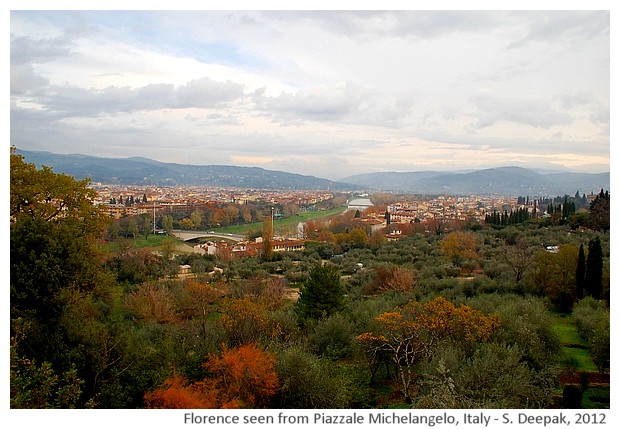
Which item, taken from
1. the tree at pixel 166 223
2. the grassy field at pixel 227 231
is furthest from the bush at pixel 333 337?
the tree at pixel 166 223

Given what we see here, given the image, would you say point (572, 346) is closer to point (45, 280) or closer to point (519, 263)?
point (519, 263)

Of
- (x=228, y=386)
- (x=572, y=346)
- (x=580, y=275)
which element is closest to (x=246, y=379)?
(x=228, y=386)

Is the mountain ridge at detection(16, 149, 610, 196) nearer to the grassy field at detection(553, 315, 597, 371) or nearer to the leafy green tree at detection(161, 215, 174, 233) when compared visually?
the leafy green tree at detection(161, 215, 174, 233)

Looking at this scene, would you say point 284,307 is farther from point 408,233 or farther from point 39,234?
point 408,233

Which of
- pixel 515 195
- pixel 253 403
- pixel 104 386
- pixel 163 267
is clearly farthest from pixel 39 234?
pixel 515 195

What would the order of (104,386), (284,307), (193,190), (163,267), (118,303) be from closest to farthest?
1. (104,386)
2. (284,307)
3. (118,303)
4. (163,267)
5. (193,190)

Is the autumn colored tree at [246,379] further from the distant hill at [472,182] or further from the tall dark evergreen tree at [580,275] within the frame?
the distant hill at [472,182]

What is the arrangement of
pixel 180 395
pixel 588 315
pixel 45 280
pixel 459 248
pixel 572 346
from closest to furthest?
pixel 180 395
pixel 45 280
pixel 572 346
pixel 588 315
pixel 459 248
